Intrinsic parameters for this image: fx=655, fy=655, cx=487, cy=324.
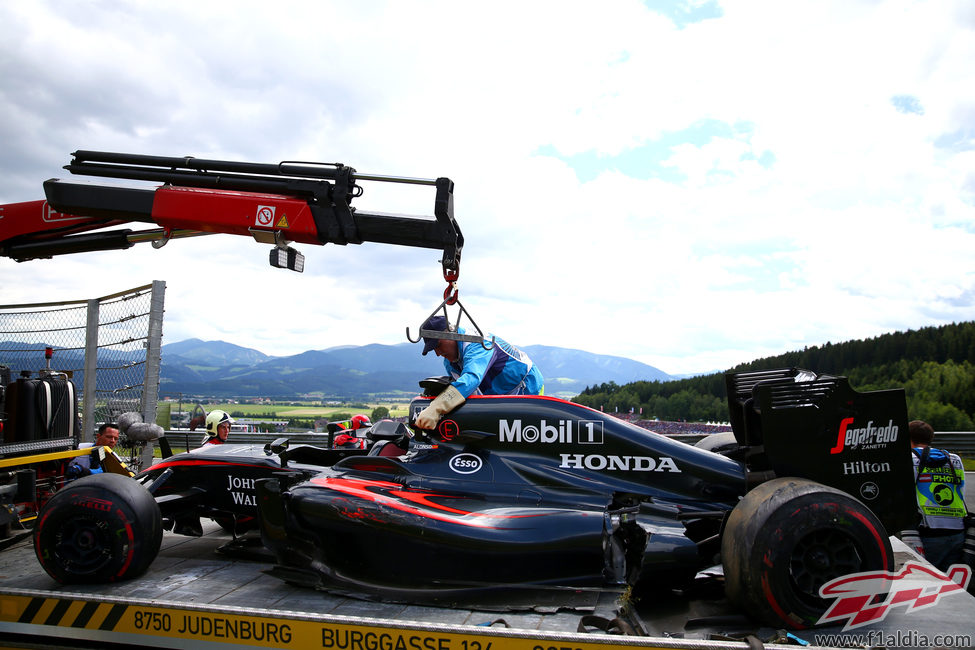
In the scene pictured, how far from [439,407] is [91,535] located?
8.81 ft

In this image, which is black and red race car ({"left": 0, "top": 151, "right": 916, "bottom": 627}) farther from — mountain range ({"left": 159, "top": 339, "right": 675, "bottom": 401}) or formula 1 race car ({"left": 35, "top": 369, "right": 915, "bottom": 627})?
mountain range ({"left": 159, "top": 339, "right": 675, "bottom": 401})

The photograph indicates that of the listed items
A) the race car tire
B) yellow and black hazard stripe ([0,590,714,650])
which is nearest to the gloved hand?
yellow and black hazard stripe ([0,590,714,650])

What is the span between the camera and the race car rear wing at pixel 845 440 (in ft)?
14.8

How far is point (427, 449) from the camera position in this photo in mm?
5391

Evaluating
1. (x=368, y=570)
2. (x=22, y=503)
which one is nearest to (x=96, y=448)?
(x=22, y=503)

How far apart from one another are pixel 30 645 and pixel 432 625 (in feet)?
9.11

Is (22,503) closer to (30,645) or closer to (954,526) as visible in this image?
(30,645)

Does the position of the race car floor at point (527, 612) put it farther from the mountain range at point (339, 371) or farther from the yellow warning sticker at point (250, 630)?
the mountain range at point (339, 371)

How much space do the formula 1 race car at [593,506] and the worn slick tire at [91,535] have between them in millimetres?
15

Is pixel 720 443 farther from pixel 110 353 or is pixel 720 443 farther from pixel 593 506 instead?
pixel 110 353

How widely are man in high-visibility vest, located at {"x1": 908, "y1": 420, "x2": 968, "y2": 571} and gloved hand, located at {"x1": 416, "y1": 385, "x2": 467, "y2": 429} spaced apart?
403 cm

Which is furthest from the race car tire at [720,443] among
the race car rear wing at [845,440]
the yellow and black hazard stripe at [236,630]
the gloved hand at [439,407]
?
the yellow and black hazard stripe at [236,630]

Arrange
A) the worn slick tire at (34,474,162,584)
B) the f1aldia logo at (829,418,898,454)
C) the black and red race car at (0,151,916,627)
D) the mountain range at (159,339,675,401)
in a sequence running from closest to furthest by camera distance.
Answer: the black and red race car at (0,151,916,627) < the f1aldia logo at (829,418,898,454) < the worn slick tire at (34,474,162,584) < the mountain range at (159,339,675,401)

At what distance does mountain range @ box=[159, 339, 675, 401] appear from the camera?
1565 inches
